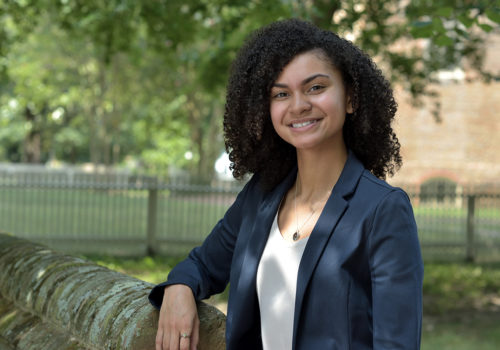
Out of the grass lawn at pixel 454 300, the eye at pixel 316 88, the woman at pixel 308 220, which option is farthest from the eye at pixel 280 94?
the grass lawn at pixel 454 300

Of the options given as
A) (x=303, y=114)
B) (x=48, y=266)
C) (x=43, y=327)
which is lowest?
(x=43, y=327)

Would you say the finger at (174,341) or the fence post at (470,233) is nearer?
the finger at (174,341)

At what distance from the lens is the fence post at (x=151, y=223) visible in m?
11.2

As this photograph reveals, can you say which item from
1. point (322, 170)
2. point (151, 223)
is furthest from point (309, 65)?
point (151, 223)

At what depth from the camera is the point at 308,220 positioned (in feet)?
6.12

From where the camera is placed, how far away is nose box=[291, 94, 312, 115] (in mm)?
1846

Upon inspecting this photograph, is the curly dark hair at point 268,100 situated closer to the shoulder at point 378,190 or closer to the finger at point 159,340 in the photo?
the shoulder at point 378,190

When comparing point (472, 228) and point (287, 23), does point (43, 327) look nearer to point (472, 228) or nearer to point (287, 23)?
point (287, 23)

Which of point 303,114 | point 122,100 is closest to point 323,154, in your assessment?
point 303,114

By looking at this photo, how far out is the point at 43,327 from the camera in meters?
2.48

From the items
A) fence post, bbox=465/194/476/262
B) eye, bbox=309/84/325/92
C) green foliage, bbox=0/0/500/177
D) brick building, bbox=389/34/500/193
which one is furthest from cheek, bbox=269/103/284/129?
brick building, bbox=389/34/500/193

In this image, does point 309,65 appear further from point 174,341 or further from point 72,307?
point 72,307

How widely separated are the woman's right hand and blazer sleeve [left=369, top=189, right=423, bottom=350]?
67 centimetres

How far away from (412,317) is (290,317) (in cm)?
39
